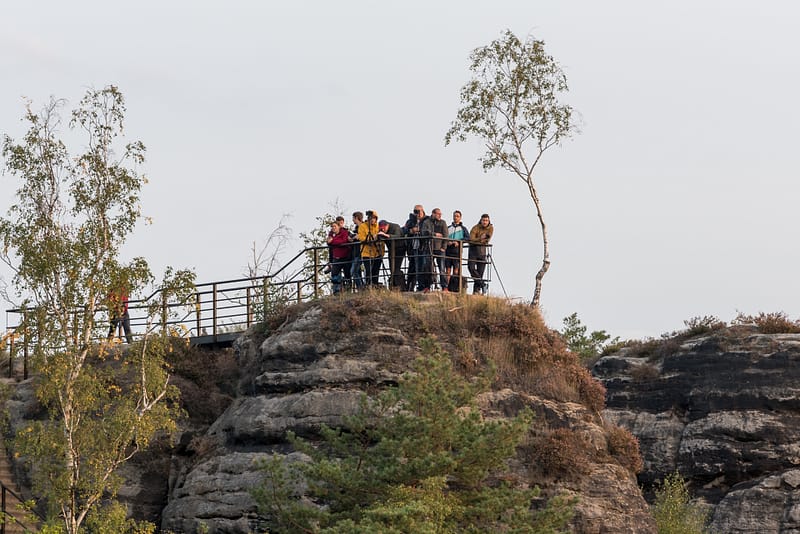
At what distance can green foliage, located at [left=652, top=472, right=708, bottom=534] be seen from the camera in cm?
3612

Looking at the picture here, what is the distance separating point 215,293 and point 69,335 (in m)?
9.92

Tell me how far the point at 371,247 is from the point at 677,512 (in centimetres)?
1206

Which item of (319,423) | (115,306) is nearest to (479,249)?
(319,423)

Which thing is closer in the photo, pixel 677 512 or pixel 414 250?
pixel 414 250

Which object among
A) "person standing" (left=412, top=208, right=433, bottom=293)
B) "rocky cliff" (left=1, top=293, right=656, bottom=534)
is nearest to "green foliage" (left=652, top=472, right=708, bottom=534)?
"rocky cliff" (left=1, top=293, right=656, bottom=534)

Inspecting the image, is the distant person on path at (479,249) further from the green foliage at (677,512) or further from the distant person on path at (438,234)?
the green foliage at (677,512)

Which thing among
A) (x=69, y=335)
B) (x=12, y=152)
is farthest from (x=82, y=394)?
(x=12, y=152)

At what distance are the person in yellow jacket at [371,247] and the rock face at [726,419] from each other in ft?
43.6

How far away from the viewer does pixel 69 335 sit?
28.9 meters

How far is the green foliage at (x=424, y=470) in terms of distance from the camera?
24953 millimetres

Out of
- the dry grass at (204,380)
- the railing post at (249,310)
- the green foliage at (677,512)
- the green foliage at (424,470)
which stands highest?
the railing post at (249,310)

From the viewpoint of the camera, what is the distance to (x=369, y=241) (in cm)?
3422

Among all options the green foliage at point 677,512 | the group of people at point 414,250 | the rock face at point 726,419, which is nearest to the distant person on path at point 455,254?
the group of people at point 414,250

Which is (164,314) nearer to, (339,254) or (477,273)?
(339,254)
